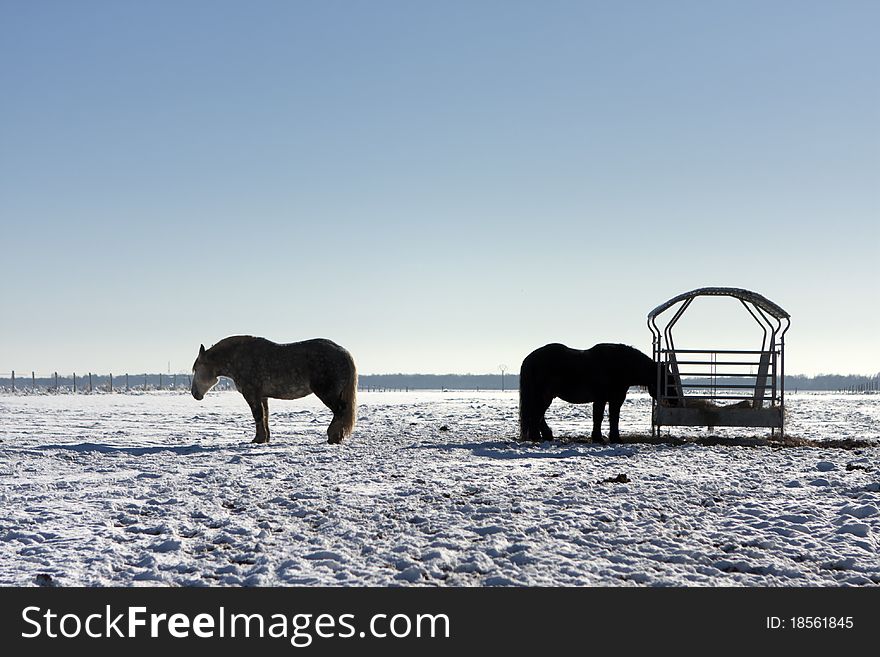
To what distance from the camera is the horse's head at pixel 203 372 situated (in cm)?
1767

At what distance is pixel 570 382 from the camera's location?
1644 centimetres

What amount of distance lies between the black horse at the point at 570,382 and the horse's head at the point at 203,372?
6902mm

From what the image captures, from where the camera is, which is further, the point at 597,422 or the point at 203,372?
the point at 203,372

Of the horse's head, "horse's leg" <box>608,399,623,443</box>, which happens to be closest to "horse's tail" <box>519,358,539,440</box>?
"horse's leg" <box>608,399,623,443</box>

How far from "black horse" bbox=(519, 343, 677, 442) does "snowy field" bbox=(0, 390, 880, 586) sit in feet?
6.94

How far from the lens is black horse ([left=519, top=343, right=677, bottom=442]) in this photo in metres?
16.4

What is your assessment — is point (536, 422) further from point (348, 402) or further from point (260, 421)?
point (260, 421)

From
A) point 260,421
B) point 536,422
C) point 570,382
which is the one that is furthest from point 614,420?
point 260,421

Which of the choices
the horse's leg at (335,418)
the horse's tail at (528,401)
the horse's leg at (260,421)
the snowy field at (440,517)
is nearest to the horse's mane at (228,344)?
the horse's leg at (260,421)

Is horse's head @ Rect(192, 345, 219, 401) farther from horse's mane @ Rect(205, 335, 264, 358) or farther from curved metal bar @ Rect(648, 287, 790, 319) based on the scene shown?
curved metal bar @ Rect(648, 287, 790, 319)

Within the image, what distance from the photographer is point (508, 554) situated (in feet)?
20.7

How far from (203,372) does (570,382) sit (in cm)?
813

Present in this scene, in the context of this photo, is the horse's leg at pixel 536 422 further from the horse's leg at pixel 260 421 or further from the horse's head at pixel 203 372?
the horse's head at pixel 203 372
